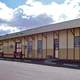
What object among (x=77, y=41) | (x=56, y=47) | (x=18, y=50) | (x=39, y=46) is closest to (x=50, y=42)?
(x=56, y=47)

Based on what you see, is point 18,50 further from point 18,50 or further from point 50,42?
point 50,42

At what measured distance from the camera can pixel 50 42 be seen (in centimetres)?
3112

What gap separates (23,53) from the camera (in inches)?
1513

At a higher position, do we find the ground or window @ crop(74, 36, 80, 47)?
window @ crop(74, 36, 80, 47)

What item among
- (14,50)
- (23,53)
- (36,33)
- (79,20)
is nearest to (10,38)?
(14,50)

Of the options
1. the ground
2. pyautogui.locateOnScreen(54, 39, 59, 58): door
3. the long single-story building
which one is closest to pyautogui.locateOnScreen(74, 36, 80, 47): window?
the long single-story building

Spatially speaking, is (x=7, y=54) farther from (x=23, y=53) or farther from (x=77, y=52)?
(x=77, y=52)

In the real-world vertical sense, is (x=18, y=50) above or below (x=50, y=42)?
below

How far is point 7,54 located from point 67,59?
20282 mm

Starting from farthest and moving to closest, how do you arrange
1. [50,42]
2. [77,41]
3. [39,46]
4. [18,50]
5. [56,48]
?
[18,50] → [39,46] → [50,42] → [56,48] → [77,41]

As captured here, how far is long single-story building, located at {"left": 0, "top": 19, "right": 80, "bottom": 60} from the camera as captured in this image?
26.4m

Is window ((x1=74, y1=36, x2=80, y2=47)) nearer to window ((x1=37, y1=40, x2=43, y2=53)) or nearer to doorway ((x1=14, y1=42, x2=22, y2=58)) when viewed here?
window ((x1=37, y1=40, x2=43, y2=53))

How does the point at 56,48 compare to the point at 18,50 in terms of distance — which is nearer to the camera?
the point at 56,48

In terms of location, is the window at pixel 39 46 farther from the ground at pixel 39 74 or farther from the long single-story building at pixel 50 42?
the ground at pixel 39 74
